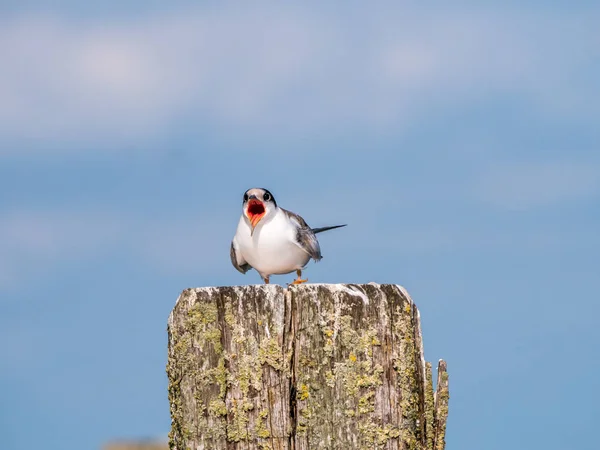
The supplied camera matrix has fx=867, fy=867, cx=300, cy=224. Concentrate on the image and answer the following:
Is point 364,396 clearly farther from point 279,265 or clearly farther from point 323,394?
point 279,265

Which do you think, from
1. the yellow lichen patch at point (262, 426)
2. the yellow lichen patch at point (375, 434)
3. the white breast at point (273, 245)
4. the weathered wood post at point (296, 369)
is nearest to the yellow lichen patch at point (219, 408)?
the weathered wood post at point (296, 369)

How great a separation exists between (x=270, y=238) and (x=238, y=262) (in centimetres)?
69

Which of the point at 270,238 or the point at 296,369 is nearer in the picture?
the point at 296,369

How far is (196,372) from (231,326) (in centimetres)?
31

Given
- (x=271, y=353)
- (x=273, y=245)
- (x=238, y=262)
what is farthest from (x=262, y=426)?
(x=238, y=262)

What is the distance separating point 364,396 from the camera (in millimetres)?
4520

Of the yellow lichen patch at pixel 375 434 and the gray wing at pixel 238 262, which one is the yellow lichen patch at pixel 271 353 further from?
the gray wing at pixel 238 262

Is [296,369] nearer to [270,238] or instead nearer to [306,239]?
[270,238]

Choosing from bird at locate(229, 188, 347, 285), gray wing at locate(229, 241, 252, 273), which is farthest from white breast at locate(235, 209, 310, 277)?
gray wing at locate(229, 241, 252, 273)

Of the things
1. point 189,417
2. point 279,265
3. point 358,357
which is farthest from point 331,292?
point 279,265

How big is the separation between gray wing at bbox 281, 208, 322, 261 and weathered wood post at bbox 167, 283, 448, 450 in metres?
2.53

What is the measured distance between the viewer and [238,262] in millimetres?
7586

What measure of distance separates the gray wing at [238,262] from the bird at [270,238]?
23cm
